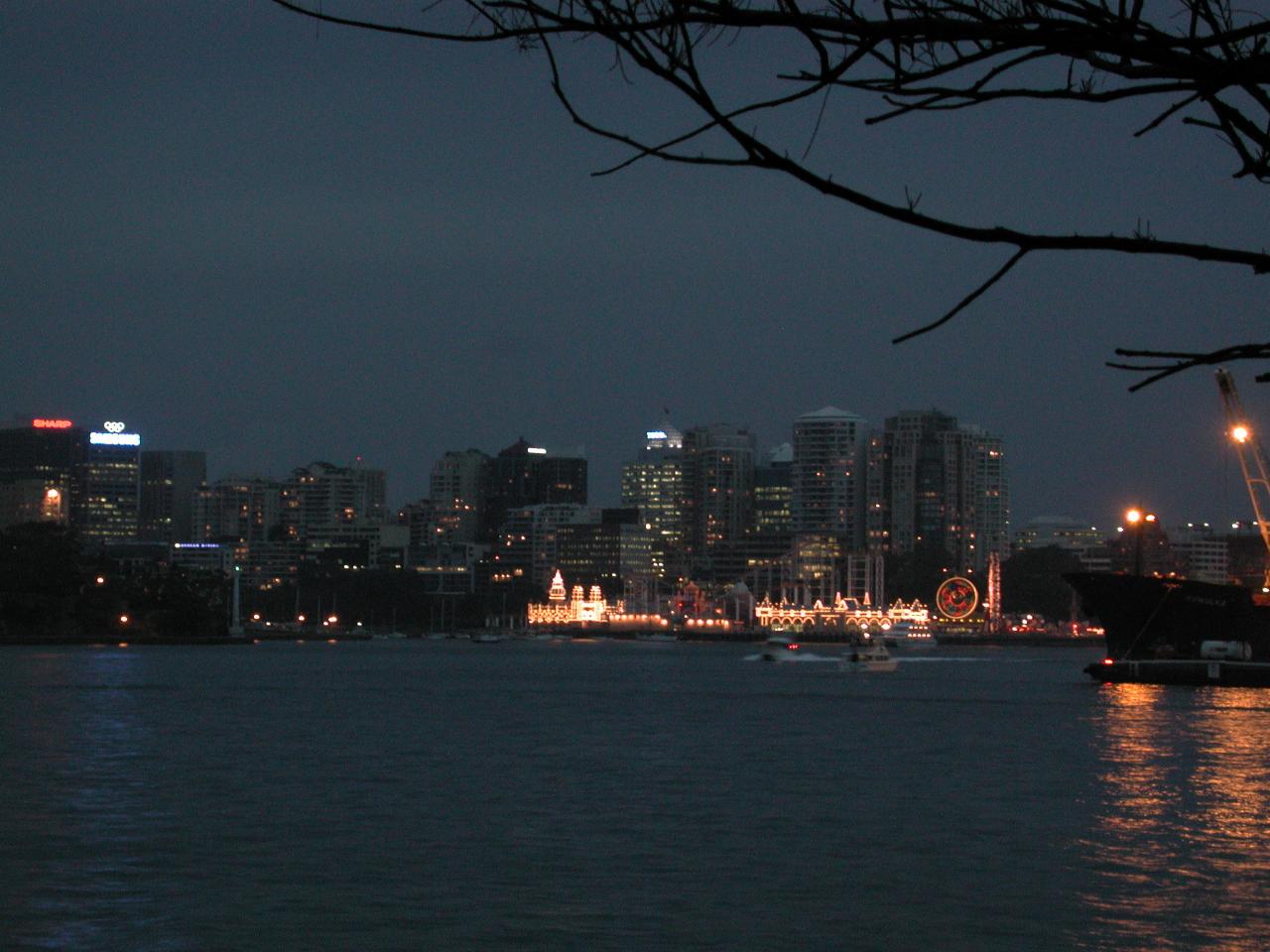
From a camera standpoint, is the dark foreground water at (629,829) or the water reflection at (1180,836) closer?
the dark foreground water at (629,829)

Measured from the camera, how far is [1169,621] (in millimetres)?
86875

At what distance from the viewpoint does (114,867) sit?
25.5 metres

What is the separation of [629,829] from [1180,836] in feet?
27.5

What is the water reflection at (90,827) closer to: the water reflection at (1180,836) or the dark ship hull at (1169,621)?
the water reflection at (1180,836)

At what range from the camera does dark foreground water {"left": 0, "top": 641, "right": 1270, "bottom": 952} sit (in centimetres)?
2125

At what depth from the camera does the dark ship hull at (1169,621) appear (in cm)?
8488

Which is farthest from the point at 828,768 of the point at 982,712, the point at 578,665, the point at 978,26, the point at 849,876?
the point at 578,665

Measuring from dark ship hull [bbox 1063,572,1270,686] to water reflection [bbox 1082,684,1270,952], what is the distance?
2563 centimetres

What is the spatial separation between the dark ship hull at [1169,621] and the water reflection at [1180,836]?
2563cm

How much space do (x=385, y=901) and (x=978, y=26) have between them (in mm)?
18009

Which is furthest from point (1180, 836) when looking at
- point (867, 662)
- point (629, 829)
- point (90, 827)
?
point (867, 662)

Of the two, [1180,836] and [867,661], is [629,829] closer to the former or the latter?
[1180,836]

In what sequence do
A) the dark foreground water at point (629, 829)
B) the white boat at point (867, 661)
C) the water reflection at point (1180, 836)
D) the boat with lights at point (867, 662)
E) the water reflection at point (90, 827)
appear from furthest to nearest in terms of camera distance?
the white boat at point (867, 661) < the boat with lights at point (867, 662) < the water reflection at point (1180, 836) < the dark foreground water at point (629, 829) < the water reflection at point (90, 827)

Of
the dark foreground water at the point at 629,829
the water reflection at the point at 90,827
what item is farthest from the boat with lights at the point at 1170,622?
the water reflection at the point at 90,827
